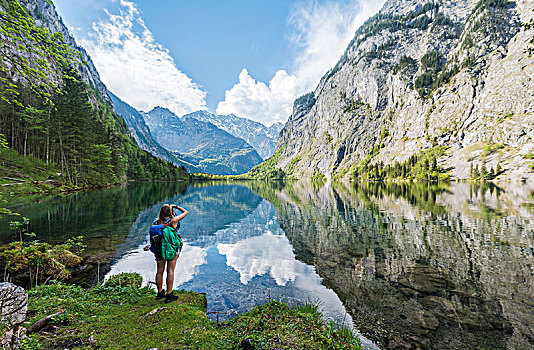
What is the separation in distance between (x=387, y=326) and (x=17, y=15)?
19014mm

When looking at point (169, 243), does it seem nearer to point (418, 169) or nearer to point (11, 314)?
point (11, 314)

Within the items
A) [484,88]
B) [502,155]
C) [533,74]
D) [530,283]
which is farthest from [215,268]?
Result: [484,88]

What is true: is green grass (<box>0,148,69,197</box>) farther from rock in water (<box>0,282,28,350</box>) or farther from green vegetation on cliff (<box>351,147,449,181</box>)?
green vegetation on cliff (<box>351,147,449,181</box>)

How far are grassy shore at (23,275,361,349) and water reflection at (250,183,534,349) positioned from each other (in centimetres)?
367

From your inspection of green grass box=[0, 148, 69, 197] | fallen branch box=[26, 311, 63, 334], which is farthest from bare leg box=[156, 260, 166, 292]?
green grass box=[0, 148, 69, 197]

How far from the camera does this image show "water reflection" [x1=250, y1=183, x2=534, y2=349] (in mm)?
10252

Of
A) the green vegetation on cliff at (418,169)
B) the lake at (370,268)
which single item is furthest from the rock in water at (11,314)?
the green vegetation on cliff at (418,169)

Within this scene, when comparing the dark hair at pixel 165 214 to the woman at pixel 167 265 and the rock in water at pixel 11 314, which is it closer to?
the woman at pixel 167 265

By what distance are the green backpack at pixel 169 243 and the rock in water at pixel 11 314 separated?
4.24m

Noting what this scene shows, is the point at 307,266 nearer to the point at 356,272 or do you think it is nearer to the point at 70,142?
the point at 356,272

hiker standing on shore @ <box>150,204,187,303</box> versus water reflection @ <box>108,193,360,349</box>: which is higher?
hiker standing on shore @ <box>150,204,187,303</box>

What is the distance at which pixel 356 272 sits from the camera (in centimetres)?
1703

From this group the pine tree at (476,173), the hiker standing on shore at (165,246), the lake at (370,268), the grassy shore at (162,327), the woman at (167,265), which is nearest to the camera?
the grassy shore at (162,327)

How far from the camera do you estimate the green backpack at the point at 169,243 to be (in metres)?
9.66
